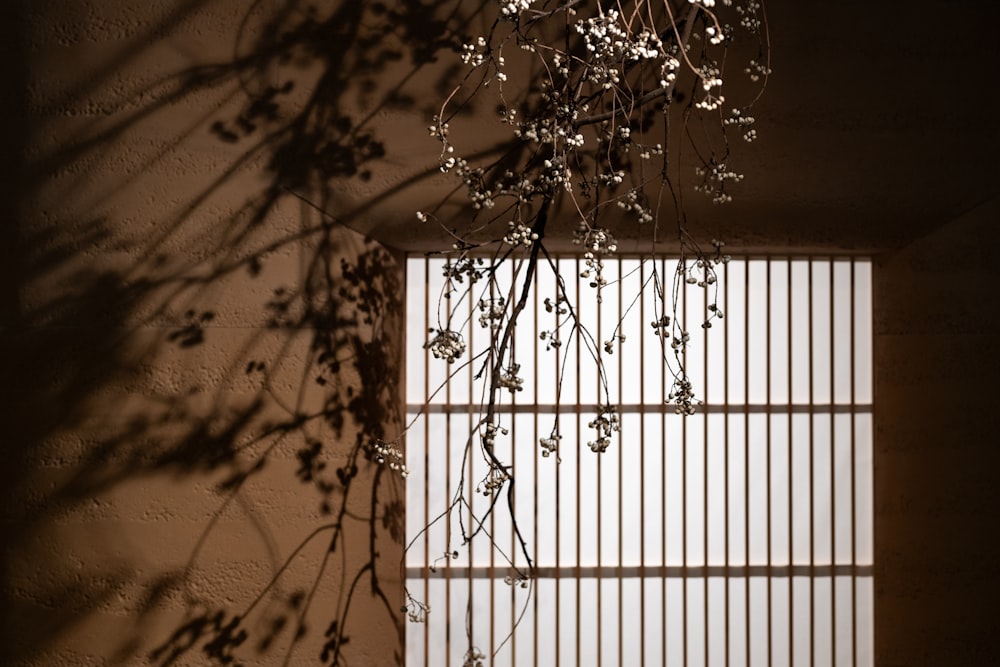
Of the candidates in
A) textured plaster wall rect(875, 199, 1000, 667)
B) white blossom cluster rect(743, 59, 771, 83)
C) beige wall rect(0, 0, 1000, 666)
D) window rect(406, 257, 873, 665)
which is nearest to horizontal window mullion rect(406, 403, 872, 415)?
window rect(406, 257, 873, 665)

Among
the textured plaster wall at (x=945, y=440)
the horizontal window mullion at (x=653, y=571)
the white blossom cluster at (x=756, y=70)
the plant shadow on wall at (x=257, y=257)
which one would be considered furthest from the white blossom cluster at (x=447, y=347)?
the textured plaster wall at (x=945, y=440)

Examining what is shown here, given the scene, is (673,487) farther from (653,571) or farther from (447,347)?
(447,347)

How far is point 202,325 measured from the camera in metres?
2.04

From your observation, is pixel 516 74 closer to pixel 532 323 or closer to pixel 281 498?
pixel 532 323

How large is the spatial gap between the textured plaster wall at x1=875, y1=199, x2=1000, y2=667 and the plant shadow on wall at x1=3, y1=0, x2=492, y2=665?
4.73ft

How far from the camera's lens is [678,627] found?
2.21 meters

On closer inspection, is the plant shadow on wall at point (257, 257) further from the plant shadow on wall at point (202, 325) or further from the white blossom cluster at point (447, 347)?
the white blossom cluster at point (447, 347)

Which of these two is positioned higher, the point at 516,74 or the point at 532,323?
the point at 516,74

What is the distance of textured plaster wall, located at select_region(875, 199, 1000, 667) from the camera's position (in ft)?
6.92

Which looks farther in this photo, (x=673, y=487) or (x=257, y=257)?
(x=673, y=487)

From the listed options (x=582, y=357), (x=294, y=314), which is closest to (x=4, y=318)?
(x=294, y=314)

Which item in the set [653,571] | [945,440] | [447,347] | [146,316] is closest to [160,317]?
[146,316]

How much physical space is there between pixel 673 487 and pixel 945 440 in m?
0.75

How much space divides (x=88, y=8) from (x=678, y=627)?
92.6 inches
